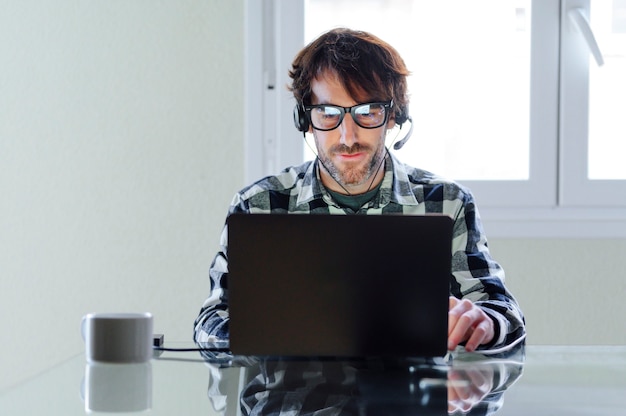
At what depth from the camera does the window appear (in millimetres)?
2391

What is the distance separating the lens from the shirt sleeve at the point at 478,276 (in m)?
1.50

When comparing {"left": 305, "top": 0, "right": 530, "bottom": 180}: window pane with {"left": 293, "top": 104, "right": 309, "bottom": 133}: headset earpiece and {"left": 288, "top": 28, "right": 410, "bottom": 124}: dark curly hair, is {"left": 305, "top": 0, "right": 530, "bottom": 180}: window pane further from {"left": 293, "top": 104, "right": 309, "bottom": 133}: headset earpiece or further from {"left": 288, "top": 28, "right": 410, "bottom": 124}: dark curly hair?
{"left": 293, "top": 104, "right": 309, "bottom": 133}: headset earpiece

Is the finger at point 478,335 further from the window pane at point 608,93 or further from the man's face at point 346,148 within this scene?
the window pane at point 608,93

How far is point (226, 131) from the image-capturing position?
2402 millimetres

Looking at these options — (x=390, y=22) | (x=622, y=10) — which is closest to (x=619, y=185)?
(x=622, y=10)

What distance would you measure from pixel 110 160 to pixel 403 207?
99 cm

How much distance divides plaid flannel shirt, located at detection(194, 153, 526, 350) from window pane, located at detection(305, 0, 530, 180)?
51 centimetres

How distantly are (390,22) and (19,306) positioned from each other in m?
1.37

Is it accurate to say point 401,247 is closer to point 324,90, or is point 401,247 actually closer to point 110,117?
point 324,90

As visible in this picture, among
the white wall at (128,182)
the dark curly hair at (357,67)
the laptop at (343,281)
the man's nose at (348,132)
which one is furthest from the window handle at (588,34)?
the laptop at (343,281)

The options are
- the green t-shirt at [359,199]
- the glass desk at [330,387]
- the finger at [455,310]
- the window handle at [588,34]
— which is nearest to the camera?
the glass desk at [330,387]

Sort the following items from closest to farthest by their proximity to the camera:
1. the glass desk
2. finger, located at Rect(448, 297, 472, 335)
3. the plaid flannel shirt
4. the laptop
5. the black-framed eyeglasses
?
the glass desk, the laptop, finger, located at Rect(448, 297, 472, 335), the plaid flannel shirt, the black-framed eyeglasses

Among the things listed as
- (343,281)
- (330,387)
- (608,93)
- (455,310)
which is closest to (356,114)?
(455,310)

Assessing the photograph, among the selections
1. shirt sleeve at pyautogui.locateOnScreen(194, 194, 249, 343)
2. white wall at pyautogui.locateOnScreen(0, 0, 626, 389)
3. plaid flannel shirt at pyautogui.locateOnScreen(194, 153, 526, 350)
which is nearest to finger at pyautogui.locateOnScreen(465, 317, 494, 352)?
plaid flannel shirt at pyautogui.locateOnScreen(194, 153, 526, 350)
